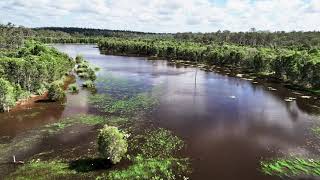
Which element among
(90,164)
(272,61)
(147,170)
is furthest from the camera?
(272,61)

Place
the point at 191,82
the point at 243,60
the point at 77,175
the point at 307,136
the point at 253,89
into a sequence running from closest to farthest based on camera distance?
the point at 77,175, the point at 307,136, the point at 253,89, the point at 191,82, the point at 243,60

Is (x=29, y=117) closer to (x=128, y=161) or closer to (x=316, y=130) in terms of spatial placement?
(x=128, y=161)

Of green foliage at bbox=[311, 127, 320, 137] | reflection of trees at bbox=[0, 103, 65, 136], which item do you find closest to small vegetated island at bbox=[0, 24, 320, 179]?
green foliage at bbox=[311, 127, 320, 137]

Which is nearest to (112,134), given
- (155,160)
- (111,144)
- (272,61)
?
(111,144)

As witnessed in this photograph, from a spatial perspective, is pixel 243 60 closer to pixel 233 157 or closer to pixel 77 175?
pixel 233 157

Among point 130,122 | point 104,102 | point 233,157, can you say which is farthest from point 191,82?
point 233,157

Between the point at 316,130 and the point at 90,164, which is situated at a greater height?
the point at 316,130

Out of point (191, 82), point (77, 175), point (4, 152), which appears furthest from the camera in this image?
point (191, 82)

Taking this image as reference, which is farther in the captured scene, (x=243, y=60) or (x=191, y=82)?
(x=243, y=60)
